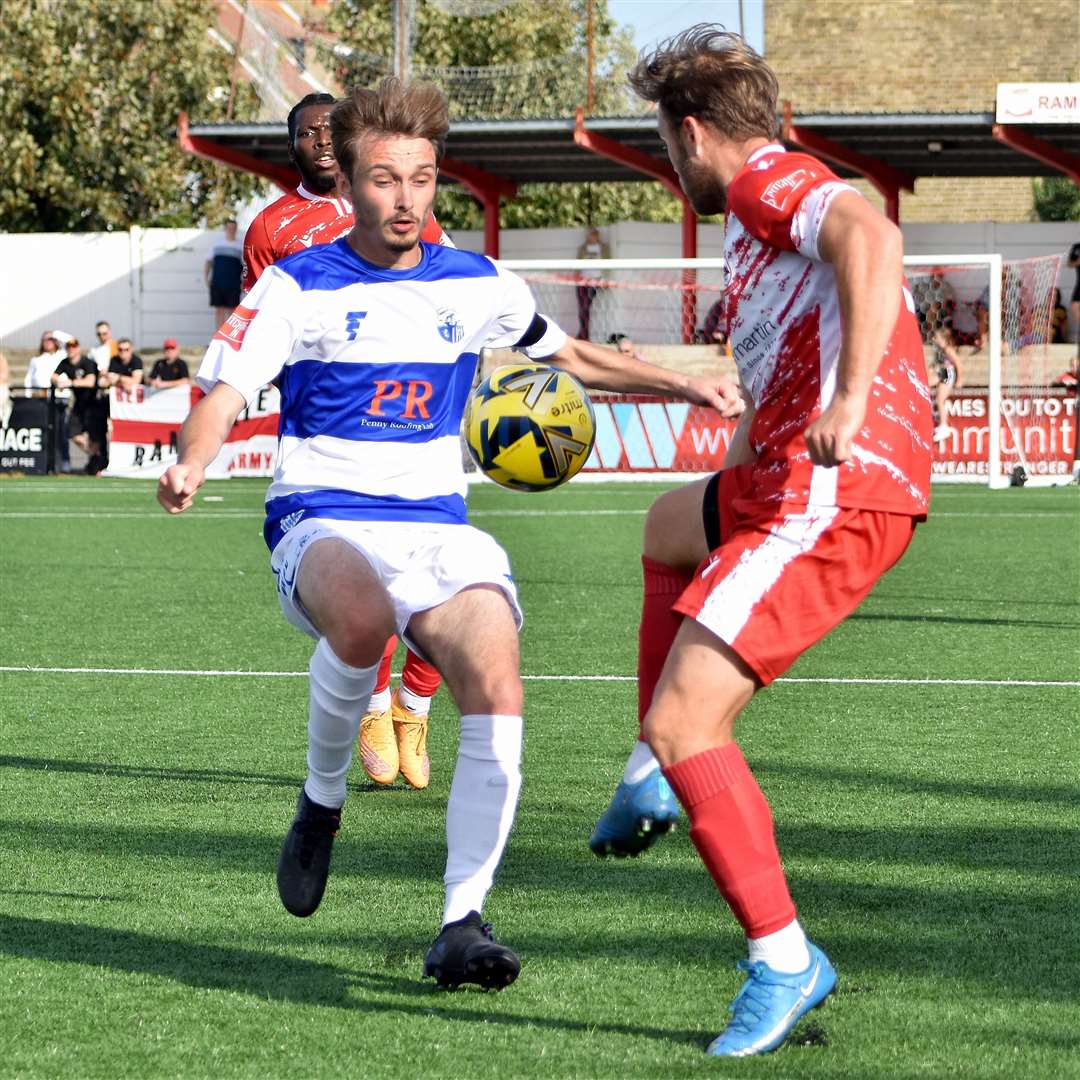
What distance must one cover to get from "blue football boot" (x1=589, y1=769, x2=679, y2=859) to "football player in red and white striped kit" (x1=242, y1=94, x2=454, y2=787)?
208 centimetres

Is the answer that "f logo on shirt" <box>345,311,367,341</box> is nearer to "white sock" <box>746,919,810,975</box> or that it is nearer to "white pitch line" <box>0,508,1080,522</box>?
"white sock" <box>746,919,810,975</box>

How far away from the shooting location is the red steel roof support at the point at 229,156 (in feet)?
102

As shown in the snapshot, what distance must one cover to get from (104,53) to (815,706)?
34618mm

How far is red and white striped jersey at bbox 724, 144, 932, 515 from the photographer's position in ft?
11.8

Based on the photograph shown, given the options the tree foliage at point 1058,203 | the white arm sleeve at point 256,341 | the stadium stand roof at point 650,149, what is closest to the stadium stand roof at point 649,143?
the stadium stand roof at point 650,149

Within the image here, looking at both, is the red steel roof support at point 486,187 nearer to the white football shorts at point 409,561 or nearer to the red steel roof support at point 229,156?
the red steel roof support at point 229,156

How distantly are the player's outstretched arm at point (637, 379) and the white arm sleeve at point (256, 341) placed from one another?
28.2 inches

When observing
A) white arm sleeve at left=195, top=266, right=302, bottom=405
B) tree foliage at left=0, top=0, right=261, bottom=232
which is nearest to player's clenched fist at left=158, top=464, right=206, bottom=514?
white arm sleeve at left=195, top=266, right=302, bottom=405

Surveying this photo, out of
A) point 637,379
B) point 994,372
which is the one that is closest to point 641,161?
point 994,372

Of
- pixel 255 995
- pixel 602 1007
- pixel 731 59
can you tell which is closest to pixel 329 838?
pixel 255 995

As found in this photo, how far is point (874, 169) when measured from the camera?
108 ft

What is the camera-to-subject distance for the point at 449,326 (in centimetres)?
441

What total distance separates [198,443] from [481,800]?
926 mm

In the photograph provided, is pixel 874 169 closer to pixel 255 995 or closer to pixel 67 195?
pixel 67 195
